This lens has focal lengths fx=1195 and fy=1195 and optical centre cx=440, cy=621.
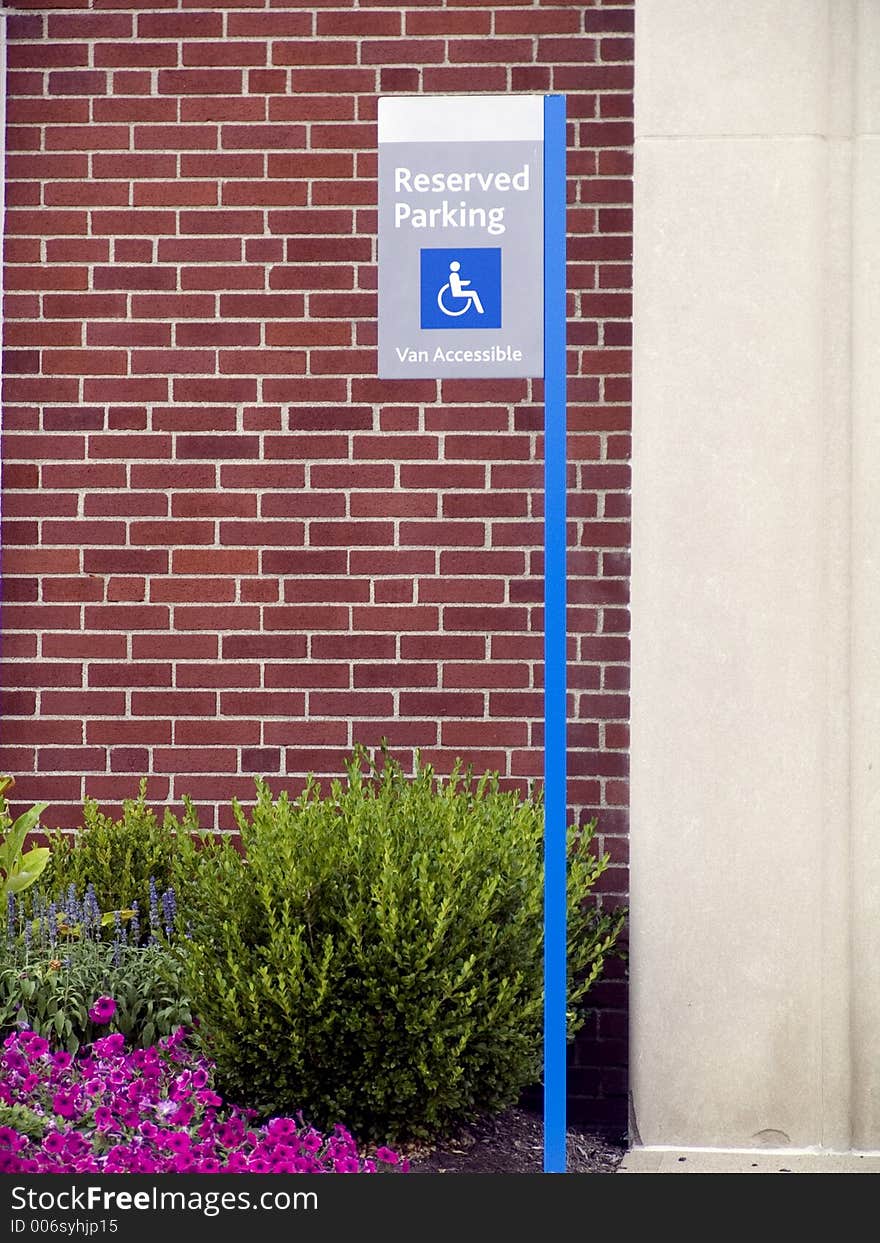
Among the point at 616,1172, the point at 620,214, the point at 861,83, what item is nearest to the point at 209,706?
the point at 616,1172

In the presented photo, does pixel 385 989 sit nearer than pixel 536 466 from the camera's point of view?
Yes

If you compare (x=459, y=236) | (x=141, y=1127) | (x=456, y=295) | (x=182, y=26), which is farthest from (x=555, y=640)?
(x=182, y=26)

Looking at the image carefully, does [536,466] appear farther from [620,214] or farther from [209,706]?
[209,706]

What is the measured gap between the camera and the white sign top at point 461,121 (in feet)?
9.91

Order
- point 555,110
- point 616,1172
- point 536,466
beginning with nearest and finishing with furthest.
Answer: point 555,110
point 616,1172
point 536,466

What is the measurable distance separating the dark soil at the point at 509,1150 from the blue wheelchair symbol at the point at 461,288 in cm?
248

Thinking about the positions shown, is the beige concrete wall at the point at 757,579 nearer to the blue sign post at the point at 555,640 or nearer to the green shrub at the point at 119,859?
the blue sign post at the point at 555,640

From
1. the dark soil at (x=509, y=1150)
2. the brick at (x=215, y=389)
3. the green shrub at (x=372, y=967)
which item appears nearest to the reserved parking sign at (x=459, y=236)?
the green shrub at (x=372, y=967)

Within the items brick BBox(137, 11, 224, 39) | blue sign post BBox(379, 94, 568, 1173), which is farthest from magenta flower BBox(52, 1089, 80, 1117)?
brick BBox(137, 11, 224, 39)

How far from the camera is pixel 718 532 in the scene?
3953mm

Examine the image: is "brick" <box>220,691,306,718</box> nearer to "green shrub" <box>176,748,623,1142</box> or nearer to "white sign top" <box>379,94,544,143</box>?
"green shrub" <box>176,748,623,1142</box>

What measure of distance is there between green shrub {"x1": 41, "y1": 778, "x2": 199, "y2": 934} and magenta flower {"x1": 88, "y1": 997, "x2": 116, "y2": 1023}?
55 cm

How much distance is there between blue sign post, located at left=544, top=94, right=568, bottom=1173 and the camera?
3018 millimetres

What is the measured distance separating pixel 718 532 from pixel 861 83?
60.9 inches
